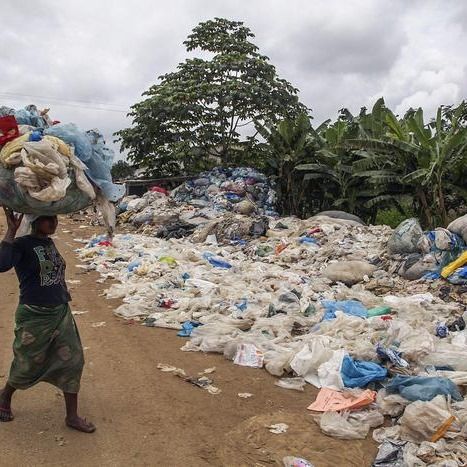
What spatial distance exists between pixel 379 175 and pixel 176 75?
8.83 meters

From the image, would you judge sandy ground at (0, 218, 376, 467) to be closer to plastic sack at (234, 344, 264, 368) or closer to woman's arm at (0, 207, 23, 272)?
plastic sack at (234, 344, 264, 368)

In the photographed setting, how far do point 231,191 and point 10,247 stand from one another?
12.4 metres

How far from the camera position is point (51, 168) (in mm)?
2637

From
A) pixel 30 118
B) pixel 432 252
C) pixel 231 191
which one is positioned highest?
pixel 231 191

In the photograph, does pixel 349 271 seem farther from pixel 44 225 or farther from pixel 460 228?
pixel 44 225

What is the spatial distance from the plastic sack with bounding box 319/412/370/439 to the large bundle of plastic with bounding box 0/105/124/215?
6.32 feet

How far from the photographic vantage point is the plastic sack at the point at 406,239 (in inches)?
292

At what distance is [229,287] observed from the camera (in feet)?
21.1

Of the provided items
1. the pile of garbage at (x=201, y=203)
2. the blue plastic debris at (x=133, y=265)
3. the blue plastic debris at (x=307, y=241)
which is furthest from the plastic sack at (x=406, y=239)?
the pile of garbage at (x=201, y=203)

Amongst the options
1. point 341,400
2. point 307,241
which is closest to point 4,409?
point 341,400

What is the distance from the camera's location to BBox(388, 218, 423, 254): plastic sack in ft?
24.3

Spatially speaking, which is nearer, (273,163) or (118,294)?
(118,294)

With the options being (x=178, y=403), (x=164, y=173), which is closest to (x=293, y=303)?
(x=178, y=403)

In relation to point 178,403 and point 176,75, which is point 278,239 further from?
point 176,75
